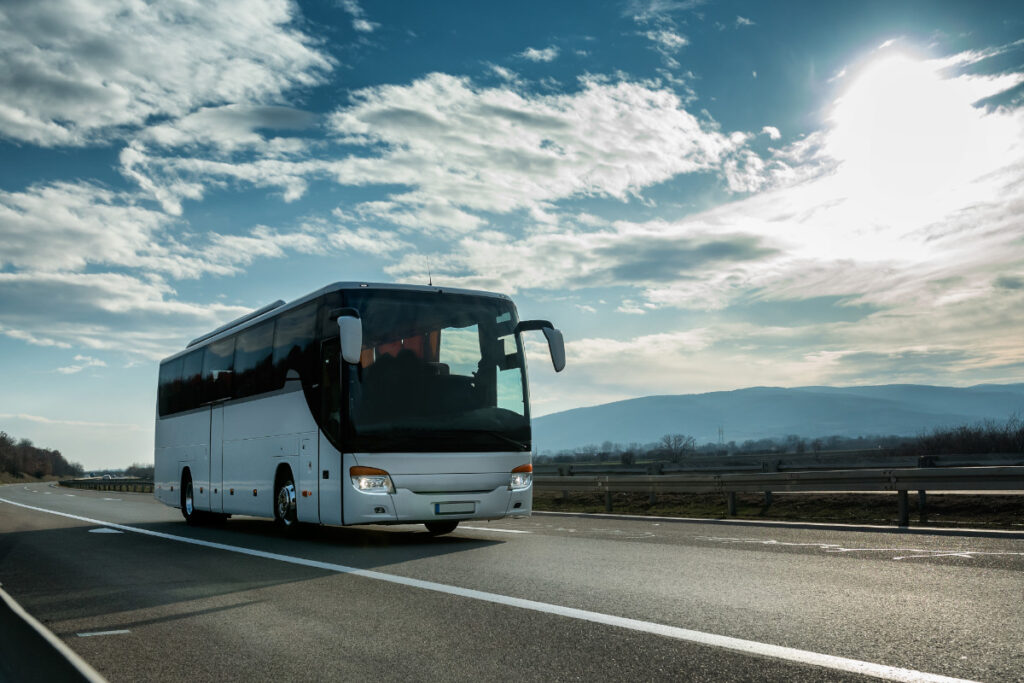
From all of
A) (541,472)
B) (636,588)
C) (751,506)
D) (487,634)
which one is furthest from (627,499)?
(487,634)

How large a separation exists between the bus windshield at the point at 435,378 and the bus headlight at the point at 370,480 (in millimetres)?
280

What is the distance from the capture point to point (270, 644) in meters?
5.97

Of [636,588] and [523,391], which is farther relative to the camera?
[523,391]

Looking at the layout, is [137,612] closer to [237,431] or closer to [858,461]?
[237,431]

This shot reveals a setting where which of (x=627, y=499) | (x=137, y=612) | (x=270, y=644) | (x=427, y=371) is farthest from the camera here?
(x=627, y=499)

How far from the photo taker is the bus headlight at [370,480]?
39.8ft

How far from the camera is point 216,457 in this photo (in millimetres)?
17688

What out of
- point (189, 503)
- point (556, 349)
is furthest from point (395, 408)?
point (189, 503)

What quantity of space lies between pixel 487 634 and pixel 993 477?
1033cm

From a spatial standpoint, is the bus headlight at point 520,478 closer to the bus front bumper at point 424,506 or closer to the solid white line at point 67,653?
the bus front bumper at point 424,506

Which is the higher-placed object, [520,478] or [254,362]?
[254,362]

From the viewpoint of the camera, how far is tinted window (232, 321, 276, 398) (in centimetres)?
1521

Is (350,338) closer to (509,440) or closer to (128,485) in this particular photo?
(509,440)

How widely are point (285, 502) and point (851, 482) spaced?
9338mm
